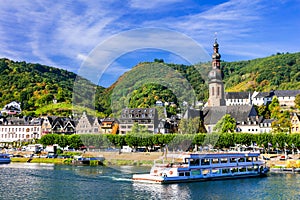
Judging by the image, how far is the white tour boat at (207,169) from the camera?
40781mm

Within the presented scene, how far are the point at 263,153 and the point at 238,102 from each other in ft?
175

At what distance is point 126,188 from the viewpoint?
36.3 metres

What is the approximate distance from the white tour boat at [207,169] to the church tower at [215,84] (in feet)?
155

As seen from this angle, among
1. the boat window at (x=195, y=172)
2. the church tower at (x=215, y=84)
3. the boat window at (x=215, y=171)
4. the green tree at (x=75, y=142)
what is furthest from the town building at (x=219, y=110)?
the boat window at (x=195, y=172)

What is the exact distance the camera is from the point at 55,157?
68.8 m

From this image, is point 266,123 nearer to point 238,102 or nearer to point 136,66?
point 238,102

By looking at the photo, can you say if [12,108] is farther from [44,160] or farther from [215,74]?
[215,74]

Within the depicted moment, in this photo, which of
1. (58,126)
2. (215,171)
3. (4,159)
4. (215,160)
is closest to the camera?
(215,171)

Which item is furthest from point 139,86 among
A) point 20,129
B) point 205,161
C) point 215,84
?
point 20,129

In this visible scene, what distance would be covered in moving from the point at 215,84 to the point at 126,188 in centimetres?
6461

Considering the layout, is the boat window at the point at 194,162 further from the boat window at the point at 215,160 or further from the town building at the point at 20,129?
the town building at the point at 20,129

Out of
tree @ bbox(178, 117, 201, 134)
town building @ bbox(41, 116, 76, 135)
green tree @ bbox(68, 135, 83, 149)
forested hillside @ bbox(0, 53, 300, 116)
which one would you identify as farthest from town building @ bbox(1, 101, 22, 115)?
tree @ bbox(178, 117, 201, 134)

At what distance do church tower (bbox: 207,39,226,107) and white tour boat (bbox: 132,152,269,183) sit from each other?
4727 centimetres

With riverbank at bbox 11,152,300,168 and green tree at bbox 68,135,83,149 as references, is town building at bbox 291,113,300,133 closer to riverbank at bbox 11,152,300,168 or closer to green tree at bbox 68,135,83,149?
riverbank at bbox 11,152,300,168
